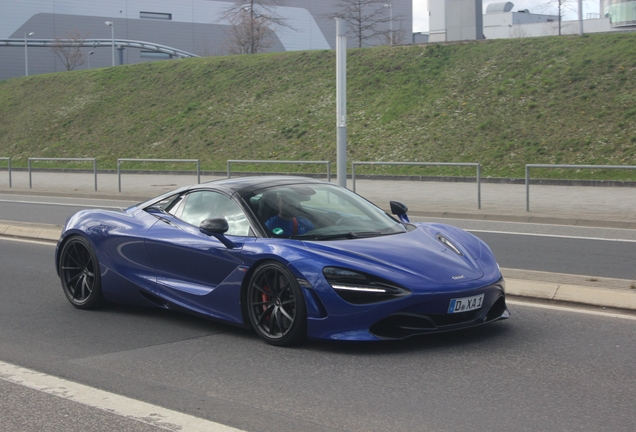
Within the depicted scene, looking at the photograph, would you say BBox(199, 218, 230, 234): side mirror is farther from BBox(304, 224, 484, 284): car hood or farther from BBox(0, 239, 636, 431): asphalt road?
BBox(0, 239, 636, 431): asphalt road

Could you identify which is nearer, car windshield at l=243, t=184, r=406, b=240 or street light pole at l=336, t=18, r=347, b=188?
car windshield at l=243, t=184, r=406, b=240

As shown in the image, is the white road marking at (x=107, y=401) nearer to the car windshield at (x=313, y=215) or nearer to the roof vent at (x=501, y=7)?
the car windshield at (x=313, y=215)

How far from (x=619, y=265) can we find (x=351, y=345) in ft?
17.0

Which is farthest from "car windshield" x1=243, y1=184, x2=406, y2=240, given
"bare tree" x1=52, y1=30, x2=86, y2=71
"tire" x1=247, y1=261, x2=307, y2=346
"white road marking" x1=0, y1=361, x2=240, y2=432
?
"bare tree" x1=52, y1=30, x2=86, y2=71

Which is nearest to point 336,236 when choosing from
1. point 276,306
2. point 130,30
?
point 276,306

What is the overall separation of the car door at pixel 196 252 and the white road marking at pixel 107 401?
152cm

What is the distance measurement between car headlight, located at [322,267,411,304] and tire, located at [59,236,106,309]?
2720 mm

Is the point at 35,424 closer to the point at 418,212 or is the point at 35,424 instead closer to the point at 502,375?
the point at 502,375

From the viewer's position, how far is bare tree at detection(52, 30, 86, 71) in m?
71.1

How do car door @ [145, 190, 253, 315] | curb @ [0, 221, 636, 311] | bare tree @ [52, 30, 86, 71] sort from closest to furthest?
car door @ [145, 190, 253, 315], curb @ [0, 221, 636, 311], bare tree @ [52, 30, 86, 71]

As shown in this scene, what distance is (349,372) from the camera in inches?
213

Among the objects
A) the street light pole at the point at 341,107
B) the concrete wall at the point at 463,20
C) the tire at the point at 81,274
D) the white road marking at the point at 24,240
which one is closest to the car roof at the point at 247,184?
the tire at the point at 81,274

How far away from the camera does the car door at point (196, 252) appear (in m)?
6.45

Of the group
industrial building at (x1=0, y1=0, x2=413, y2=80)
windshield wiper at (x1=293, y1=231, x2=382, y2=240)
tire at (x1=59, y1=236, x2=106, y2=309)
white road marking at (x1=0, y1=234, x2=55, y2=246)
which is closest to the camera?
windshield wiper at (x1=293, y1=231, x2=382, y2=240)
